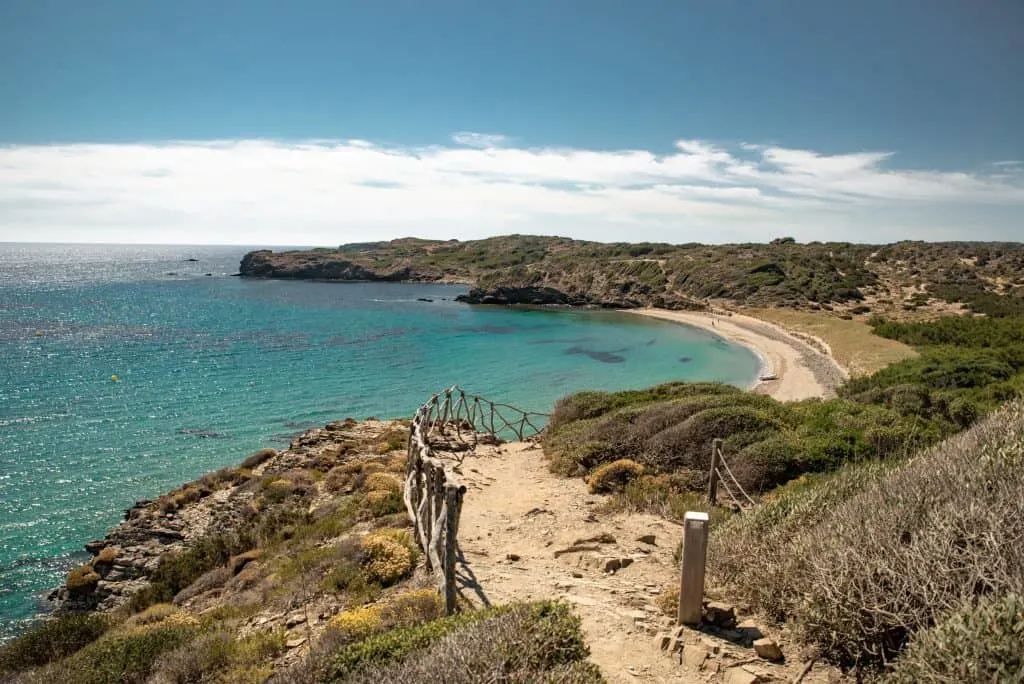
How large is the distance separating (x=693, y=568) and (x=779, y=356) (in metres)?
45.9

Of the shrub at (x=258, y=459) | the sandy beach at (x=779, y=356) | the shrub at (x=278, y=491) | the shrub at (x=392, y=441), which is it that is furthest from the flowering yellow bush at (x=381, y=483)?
the sandy beach at (x=779, y=356)

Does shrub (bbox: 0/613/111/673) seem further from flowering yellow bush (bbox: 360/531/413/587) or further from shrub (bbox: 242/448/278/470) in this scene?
shrub (bbox: 242/448/278/470)

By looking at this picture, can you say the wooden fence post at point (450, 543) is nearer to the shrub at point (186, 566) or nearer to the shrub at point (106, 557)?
the shrub at point (186, 566)

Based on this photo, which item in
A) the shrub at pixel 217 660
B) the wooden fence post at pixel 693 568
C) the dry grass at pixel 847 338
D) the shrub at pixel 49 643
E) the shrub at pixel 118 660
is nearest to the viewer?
the wooden fence post at pixel 693 568

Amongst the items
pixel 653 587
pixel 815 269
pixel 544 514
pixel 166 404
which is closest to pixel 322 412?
pixel 166 404

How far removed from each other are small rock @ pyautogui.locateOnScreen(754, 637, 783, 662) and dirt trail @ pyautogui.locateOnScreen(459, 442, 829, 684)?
0.08 m

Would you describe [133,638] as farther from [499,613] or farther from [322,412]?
[322,412]

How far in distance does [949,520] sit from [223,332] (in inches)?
2558

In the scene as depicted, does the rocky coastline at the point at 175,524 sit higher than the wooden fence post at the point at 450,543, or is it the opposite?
the wooden fence post at the point at 450,543

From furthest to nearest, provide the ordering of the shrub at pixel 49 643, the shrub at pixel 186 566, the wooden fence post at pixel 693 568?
the shrub at pixel 186 566, the shrub at pixel 49 643, the wooden fence post at pixel 693 568

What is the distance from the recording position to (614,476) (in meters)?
13.4

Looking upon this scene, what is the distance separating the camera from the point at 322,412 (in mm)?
32812

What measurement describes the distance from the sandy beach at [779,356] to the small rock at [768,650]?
29.3m

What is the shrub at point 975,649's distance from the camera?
336 centimetres
